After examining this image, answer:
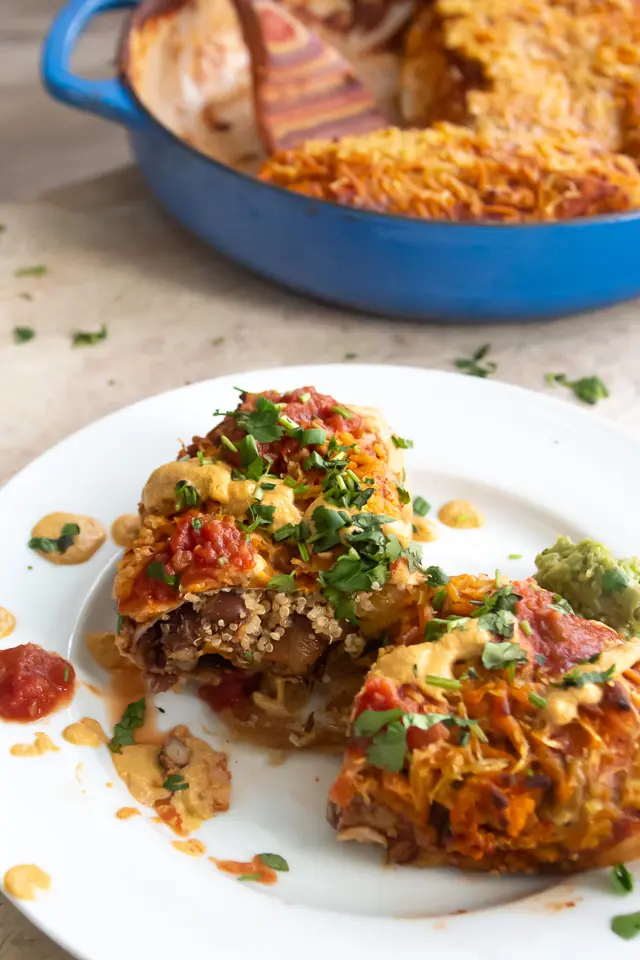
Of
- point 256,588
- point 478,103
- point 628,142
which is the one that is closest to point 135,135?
point 478,103

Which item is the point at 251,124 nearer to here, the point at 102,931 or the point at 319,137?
the point at 319,137

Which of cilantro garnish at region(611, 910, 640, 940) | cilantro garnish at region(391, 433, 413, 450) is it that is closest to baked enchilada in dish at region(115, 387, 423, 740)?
cilantro garnish at region(391, 433, 413, 450)

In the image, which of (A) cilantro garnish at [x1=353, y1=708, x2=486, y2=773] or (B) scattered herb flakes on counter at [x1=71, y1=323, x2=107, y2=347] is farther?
(B) scattered herb flakes on counter at [x1=71, y1=323, x2=107, y2=347]

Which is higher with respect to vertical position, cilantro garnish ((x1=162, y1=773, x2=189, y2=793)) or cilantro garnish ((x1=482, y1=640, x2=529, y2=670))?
cilantro garnish ((x1=482, y1=640, x2=529, y2=670))

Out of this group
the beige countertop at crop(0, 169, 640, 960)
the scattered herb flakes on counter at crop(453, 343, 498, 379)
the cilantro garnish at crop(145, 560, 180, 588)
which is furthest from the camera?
the scattered herb flakes on counter at crop(453, 343, 498, 379)

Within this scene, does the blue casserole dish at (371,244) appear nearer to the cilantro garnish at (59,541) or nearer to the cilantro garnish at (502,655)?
the cilantro garnish at (59,541)

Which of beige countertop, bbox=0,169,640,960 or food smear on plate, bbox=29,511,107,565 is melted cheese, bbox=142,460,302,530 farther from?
beige countertop, bbox=0,169,640,960

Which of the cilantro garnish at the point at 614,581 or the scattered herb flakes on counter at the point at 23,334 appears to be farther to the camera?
the scattered herb flakes on counter at the point at 23,334

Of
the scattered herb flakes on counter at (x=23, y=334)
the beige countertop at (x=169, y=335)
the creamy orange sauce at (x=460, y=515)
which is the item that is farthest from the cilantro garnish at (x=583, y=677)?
the scattered herb flakes on counter at (x=23, y=334)
